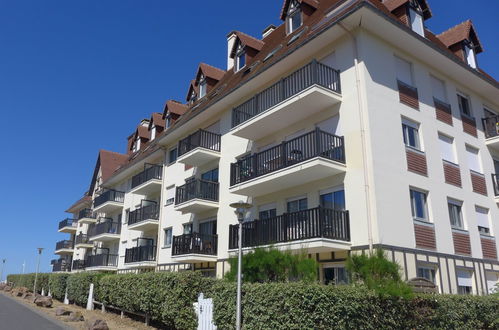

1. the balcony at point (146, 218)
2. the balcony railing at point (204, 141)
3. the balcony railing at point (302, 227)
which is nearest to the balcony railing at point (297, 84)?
the balcony railing at point (204, 141)

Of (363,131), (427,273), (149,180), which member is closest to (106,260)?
(149,180)

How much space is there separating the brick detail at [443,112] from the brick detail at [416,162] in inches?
103

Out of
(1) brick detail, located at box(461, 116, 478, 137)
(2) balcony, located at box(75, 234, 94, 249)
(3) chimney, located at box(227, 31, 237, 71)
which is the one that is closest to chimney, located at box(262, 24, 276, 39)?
(3) chimney, located at box(227, 31, 237, 71)

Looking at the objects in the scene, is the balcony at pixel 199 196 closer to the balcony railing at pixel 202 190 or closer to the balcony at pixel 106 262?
the balcony railing at pixel 202 190

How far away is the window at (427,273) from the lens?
13.6 m

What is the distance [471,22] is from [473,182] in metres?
8.58

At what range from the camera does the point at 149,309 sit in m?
15.9

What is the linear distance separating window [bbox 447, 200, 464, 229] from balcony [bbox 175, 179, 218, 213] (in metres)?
10.7

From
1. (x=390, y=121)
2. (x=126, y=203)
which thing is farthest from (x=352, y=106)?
(x=126, y=203)

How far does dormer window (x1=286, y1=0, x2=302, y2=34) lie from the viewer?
19.9m

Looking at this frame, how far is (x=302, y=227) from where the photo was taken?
45.2 ft

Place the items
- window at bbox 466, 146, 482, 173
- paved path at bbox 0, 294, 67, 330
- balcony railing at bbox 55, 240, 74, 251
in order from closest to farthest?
paved path at bbox 0, 294, 67, 330
window at bbox 466, 146, 482, 173
balcony railing at bbox 55, 240, 74, 251

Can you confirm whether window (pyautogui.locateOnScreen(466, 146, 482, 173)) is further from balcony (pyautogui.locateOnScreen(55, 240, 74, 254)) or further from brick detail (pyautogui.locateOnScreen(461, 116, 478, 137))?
balcony (pyautogui.locateOnScreen(55, 240, 74, 254))

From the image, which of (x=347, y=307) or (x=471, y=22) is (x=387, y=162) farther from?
(x=471, y=22)
